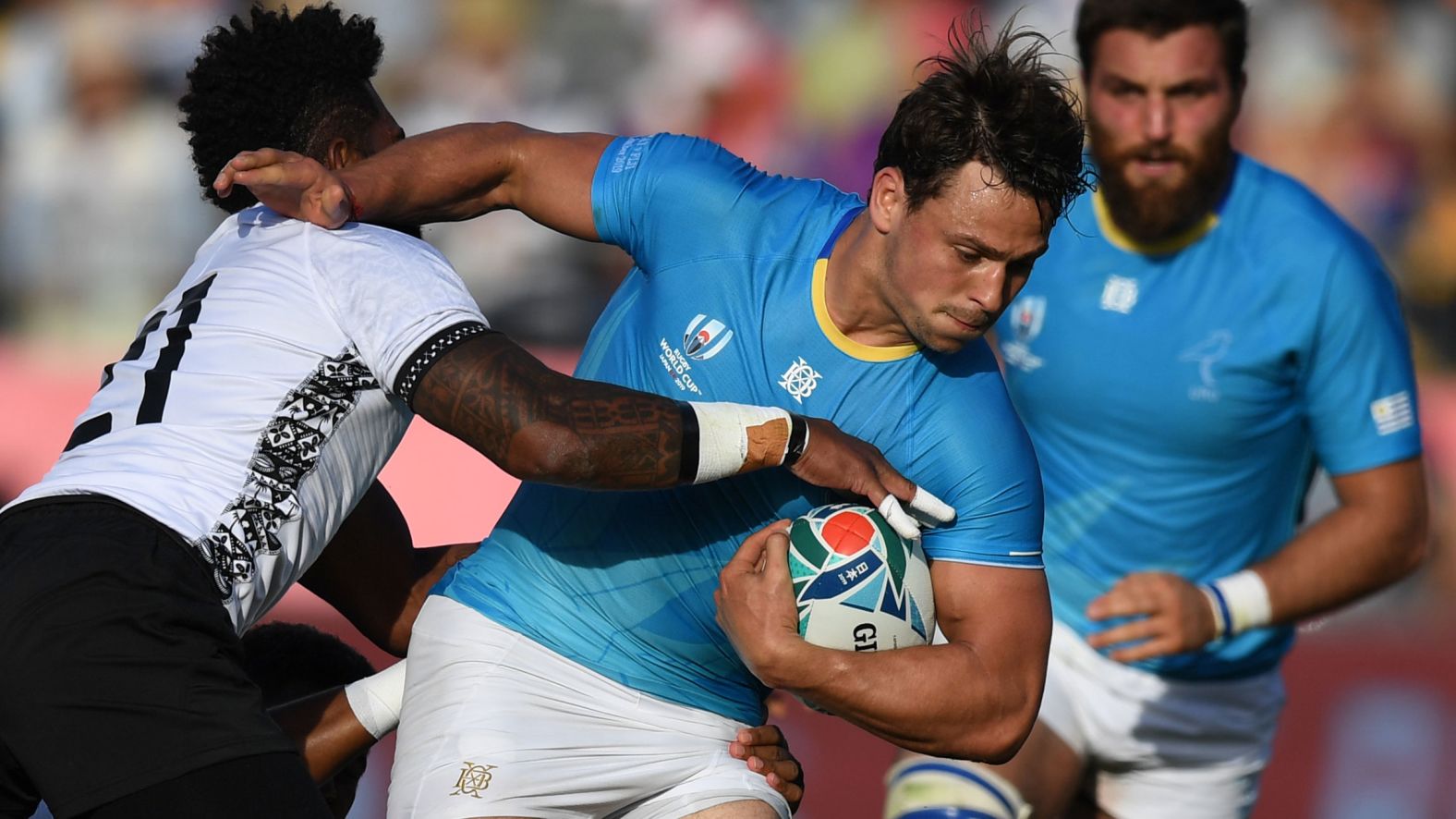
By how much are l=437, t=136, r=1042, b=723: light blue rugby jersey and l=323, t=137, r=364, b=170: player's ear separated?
25.0 inches

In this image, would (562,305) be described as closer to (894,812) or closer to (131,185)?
(131,185)

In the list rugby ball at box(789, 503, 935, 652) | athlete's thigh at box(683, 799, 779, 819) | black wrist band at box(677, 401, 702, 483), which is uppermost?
black wrist band at box(677, 401, 702, 483)

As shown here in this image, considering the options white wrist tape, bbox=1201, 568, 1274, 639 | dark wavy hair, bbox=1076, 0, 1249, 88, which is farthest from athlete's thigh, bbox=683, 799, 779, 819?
dark wavy hair, bbox=1076, 0, 1249, 88

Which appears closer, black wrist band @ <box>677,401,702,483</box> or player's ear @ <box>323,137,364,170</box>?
black wrist band @ <box>677,401,702,483</box>

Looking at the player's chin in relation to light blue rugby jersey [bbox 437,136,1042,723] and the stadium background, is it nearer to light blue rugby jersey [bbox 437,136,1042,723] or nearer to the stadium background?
light blue rugby jersey [bbox 437,136,1042,723]

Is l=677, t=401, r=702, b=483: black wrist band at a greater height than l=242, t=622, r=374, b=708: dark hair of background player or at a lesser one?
greater

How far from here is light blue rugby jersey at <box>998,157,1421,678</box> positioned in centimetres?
522

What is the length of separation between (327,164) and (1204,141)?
9.35 ft

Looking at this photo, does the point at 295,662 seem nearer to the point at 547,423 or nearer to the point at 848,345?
the point at 547,423

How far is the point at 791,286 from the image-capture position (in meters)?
3.93

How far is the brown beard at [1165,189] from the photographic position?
17.9 ft

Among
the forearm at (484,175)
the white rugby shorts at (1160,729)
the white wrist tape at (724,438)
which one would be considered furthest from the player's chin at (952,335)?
the white rugby shorts at (1160,729)

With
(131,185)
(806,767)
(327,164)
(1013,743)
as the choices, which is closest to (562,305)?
(131,185)

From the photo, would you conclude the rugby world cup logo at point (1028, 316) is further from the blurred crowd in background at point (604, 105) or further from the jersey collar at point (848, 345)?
the blurred crowd in background at point (604, 105)
